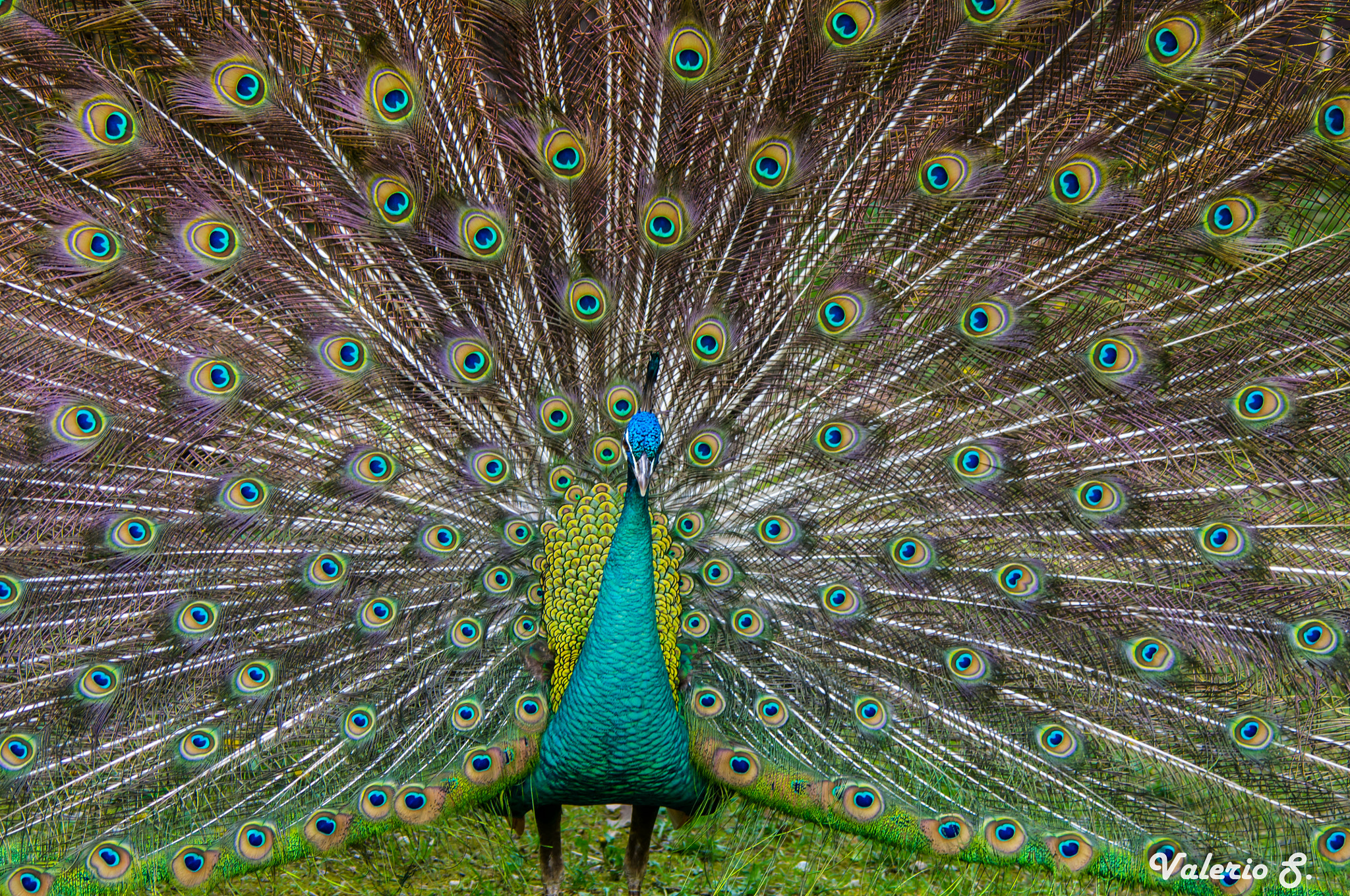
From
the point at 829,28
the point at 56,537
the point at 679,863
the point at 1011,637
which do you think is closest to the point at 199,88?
the point at 56,537

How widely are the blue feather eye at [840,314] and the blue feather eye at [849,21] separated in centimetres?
65

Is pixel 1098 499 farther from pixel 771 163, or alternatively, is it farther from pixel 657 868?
pixel 657 868

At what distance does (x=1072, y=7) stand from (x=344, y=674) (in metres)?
2.57

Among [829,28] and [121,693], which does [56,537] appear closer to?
[121,693]

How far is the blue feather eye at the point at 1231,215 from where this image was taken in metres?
2.58

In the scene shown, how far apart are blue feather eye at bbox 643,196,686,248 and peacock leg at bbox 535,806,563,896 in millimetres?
1631

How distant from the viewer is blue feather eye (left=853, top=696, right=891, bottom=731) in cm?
300

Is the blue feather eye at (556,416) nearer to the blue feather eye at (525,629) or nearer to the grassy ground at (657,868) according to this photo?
the blue feather eye at (525,629)

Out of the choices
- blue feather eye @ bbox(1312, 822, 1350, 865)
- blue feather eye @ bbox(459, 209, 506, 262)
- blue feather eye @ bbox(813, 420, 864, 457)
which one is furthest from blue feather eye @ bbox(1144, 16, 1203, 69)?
blue feather eye @ bbox(1312, 822, 1350, 865)

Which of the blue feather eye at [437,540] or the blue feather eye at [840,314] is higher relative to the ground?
the blue feather eye at [840,314]

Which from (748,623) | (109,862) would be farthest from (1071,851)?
(109,862)

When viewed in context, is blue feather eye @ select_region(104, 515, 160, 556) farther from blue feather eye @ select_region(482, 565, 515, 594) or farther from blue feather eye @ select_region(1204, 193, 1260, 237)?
blue feather eye @ select_region(1204, 193, 1260, 237)

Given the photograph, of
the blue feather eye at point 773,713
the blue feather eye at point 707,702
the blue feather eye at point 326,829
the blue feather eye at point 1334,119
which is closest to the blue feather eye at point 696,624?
the blue feather eye at point 707,702

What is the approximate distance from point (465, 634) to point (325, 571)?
43 cm
